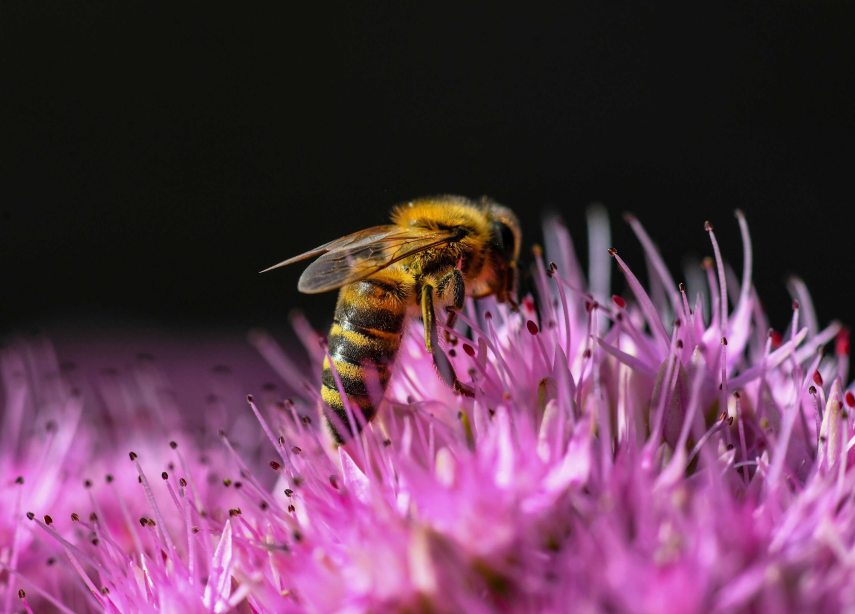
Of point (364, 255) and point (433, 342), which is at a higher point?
point (364, 255)

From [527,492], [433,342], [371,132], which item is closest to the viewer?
[527,492]

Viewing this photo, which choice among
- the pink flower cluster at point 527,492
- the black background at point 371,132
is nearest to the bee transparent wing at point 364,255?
the pink flower cluster at point 527,492

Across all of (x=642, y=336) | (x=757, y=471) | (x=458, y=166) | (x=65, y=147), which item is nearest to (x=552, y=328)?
(x=642, y=336)

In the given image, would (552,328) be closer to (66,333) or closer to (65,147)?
(66,333)

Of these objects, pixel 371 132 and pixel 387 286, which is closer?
pixel 387 286

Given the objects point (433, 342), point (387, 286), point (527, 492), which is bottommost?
point (527, 492)

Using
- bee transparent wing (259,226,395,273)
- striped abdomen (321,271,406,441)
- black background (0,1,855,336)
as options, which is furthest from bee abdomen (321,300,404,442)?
black background (0,1,855,336)

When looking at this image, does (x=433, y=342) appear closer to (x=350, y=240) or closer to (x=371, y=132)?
(x=350, y=240)

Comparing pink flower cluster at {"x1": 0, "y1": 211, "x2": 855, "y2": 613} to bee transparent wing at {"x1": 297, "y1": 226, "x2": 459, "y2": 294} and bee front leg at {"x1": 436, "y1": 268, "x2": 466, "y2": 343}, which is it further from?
bee transparent wing at {"x1": 297, "y1": 226, "x2": 459, "y2": 294}

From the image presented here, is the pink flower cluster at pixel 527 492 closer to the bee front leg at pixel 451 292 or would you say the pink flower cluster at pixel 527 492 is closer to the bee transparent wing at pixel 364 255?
the bee front leg at pixel 451 292

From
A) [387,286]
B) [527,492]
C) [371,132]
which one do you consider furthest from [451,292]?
[371,132]
